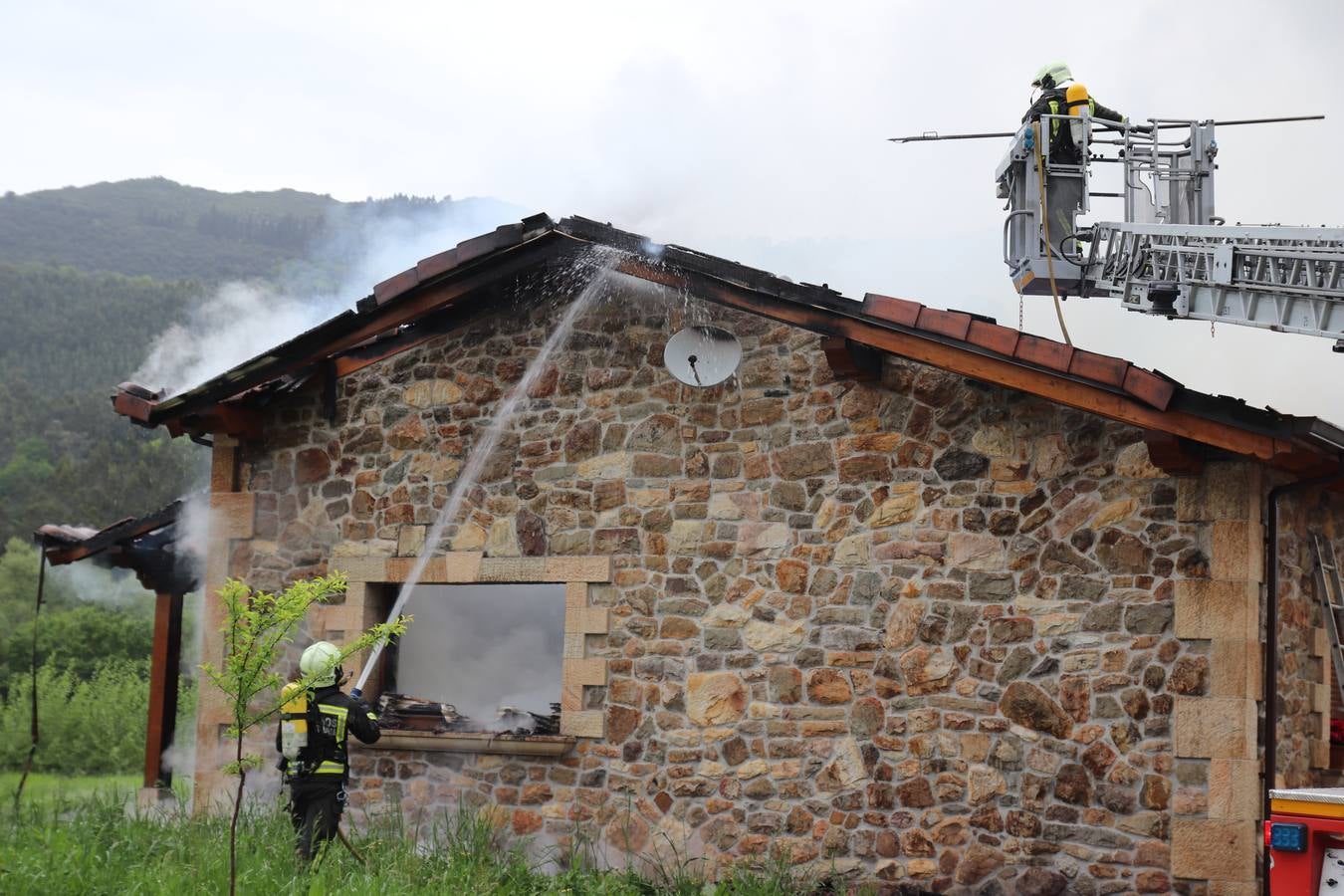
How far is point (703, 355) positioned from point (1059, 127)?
10.8ft

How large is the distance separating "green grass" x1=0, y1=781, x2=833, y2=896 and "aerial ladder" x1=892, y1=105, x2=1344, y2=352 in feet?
13.7

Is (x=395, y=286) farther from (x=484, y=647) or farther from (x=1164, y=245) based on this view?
(x=1164, y=245)

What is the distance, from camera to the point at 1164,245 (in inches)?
353

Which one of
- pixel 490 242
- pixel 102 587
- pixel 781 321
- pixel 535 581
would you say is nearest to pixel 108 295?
pixel 102 587

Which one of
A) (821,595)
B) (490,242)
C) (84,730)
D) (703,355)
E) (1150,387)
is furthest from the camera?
(84,730)

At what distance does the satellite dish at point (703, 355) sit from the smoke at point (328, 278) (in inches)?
298

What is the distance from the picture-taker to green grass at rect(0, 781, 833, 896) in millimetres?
7457

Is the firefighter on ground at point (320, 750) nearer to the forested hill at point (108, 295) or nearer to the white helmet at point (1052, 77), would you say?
the white helmet at point (1052, 77)

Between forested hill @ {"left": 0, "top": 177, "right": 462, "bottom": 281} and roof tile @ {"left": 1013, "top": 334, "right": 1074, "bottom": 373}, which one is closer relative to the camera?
roof tile @ {"left": 1013, "top": 334, "right": 1074, "bottom": 373}

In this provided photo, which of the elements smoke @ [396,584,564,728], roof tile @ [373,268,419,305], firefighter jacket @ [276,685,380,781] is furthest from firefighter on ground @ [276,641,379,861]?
roof tile @ [373,268,419,305]

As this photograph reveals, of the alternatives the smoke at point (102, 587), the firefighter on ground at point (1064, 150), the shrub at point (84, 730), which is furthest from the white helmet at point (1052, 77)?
the smoke at point (102, 587)

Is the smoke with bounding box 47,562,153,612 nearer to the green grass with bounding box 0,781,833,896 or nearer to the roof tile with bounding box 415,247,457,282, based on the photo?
the green grass with bounding box 0,781,833,896

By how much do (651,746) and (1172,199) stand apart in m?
5.18

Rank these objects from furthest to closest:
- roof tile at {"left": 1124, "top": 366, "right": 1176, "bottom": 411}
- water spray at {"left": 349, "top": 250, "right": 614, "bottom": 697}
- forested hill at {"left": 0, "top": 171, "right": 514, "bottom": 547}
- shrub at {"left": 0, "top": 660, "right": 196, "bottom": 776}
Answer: forested hill at {"left": 0, "top": 171, "right": 514, "bottom": 547} < shrub at {"left": 0, "top": 660, "right": 196, "bottom": 776} < water spray at {"left": 349, "top": 250, "right": 614, "bottom": 697} < roof tile at {"left": 1124, "top": 366, "right": 1176, "bottom": 411}
